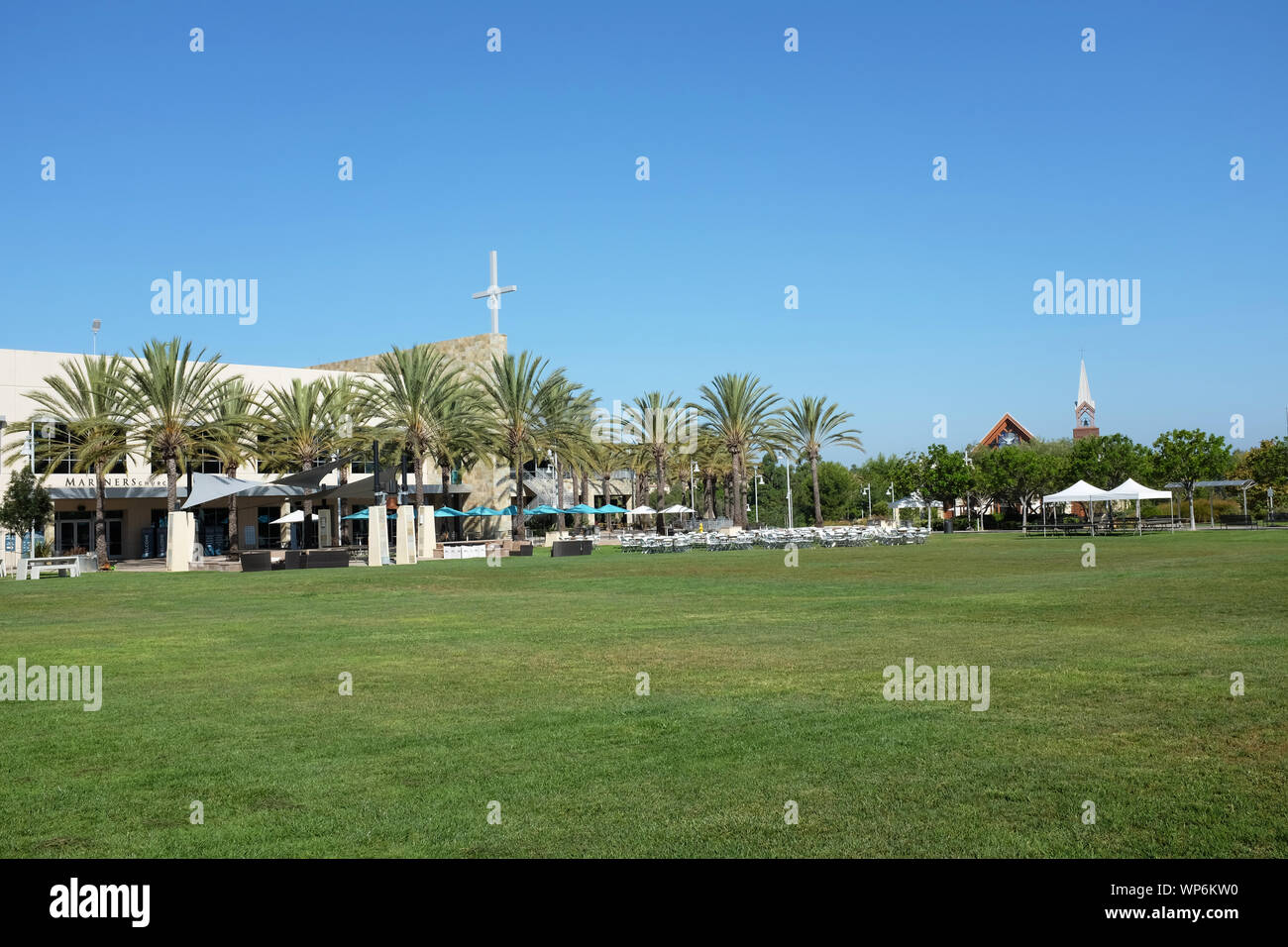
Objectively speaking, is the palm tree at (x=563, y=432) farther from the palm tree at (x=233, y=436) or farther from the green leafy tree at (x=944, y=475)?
the green leafy tree at (x=944, y=475)

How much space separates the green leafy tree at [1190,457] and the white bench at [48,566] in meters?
57.8

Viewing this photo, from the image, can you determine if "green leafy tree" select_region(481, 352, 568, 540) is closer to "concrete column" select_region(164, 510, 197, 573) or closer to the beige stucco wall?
the beige stucco wall

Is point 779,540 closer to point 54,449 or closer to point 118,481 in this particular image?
point 54,449

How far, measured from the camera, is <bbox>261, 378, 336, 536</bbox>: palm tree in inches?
2163

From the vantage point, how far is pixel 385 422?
54.8m

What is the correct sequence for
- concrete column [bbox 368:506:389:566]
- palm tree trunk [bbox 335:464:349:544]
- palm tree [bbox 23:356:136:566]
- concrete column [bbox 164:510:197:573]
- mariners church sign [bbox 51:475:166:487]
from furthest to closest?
1. mariners church sign [bbox 51:475:166:487]
2. palm tree trunk [bbox 335:464:349:544]
3. palm tree [bbox 23:356:136:566]
4. concrete column [bbox 368:506:389:566]
5. concrete column [bbox 164:510:197:573]

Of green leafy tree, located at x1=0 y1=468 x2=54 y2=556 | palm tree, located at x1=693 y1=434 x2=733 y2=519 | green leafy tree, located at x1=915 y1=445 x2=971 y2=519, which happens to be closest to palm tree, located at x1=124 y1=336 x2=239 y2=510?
green leafy tree, located at x1=0 y1=468 x2=54 y2=556

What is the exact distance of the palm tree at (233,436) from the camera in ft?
156

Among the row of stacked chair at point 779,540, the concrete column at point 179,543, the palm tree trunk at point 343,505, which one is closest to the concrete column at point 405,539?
the palm tree trunk at point 343,505

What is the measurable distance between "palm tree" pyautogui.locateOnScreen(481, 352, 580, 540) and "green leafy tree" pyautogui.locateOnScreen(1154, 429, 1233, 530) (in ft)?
122

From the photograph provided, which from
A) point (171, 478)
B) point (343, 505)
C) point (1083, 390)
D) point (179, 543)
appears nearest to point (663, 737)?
point (179, 543)
